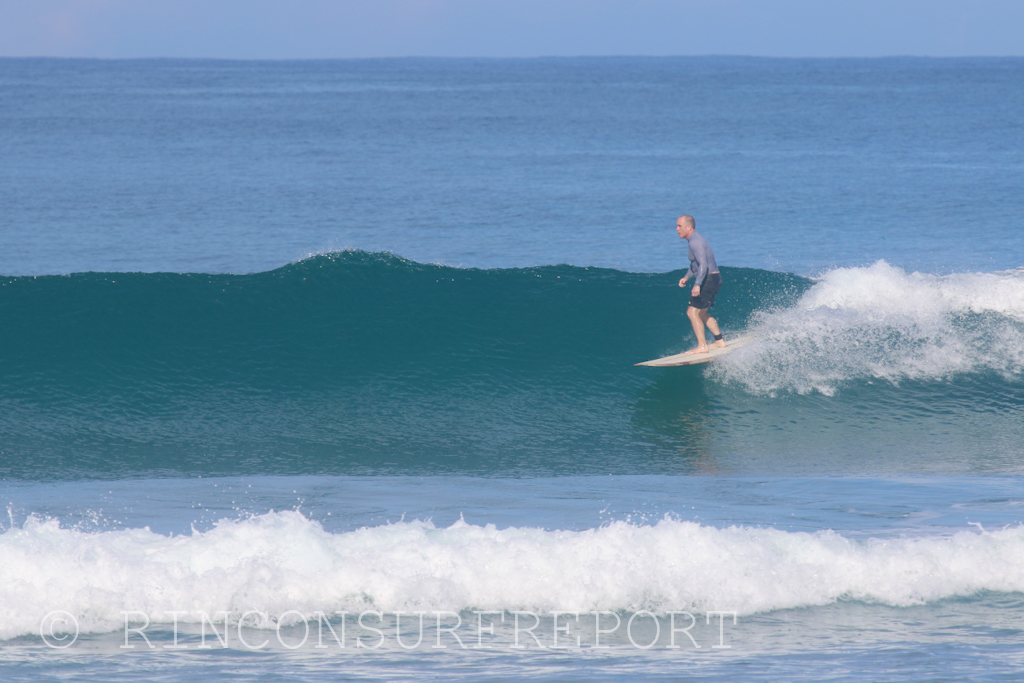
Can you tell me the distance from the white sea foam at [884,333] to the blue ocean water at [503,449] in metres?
0.04

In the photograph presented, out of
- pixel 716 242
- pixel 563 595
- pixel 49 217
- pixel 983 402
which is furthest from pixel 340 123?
pixel 563 595

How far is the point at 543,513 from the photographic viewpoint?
6.63 metres

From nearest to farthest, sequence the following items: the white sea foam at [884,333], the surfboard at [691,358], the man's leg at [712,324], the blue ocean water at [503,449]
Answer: the blue ocean water at [503,449]
the man's leg at [712,324]
the surfboard at [691,358]
the white sea foam at [884,333]

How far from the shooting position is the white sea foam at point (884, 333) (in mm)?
10172

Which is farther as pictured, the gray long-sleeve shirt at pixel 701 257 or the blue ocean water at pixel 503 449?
the gray long-sleeve shirt at pixel 701 257

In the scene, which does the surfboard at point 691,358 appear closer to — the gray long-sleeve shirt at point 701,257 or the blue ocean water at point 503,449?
the blue ocean water at point 503,449

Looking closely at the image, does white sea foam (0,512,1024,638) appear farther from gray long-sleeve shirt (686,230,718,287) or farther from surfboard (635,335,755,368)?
surfboard (635,335,755,368)

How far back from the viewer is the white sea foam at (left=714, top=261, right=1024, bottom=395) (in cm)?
1017

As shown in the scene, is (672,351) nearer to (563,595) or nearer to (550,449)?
(550,449)

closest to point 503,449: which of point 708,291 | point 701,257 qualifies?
point 708,291

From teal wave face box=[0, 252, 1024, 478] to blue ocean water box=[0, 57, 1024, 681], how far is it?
0.14 feet

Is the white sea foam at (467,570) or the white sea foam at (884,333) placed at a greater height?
the white sea foam at (884,333)

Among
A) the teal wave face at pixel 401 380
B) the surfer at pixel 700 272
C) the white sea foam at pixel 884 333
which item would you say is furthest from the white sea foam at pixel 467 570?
the white sea foam at pixel 884 333

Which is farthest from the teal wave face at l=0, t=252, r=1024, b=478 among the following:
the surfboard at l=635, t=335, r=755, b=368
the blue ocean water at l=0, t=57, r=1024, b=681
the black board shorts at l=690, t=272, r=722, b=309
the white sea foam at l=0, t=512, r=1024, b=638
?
the white sea foam at l=0, t=512, r=1024, b=638
